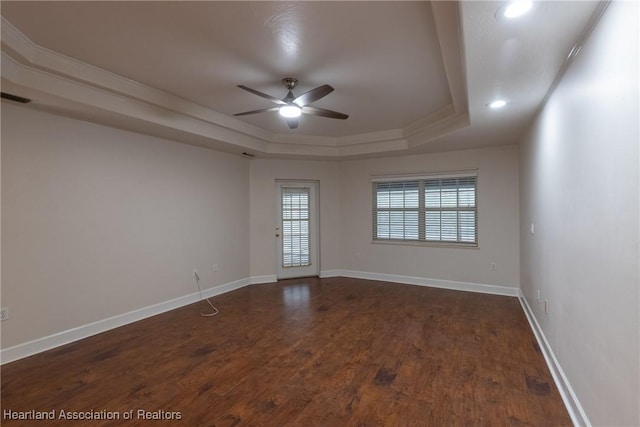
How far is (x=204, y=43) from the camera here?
8.14 feet

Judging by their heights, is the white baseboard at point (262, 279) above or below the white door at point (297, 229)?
below

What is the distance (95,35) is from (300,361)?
3.13m

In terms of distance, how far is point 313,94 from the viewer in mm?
2945

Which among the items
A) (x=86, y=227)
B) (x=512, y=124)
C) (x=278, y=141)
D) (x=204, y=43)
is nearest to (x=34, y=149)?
(x=86, y=227)

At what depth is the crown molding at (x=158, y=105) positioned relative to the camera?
2.41 m

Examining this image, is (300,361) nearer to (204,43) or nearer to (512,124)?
(204,43)

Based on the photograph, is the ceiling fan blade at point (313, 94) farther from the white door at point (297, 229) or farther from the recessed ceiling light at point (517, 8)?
the white door at point (297, 229)

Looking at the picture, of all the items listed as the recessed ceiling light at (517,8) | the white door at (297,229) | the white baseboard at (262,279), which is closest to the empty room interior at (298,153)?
the recessed ceiling light at (517,8)

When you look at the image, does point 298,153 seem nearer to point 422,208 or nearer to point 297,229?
point 297,229

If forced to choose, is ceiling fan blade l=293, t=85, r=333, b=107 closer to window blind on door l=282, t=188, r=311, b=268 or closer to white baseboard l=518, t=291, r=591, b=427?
white baseboard l=518, t=291, r=591, b=427

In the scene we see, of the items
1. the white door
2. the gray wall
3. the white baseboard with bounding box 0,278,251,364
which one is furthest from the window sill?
the white baseboard with bounding box 0,278,251,364

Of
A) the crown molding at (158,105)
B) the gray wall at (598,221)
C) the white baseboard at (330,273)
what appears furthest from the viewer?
the white baseboard at (330,273)

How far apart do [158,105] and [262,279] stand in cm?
354

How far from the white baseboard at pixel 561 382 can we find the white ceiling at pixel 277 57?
7.32 feet
